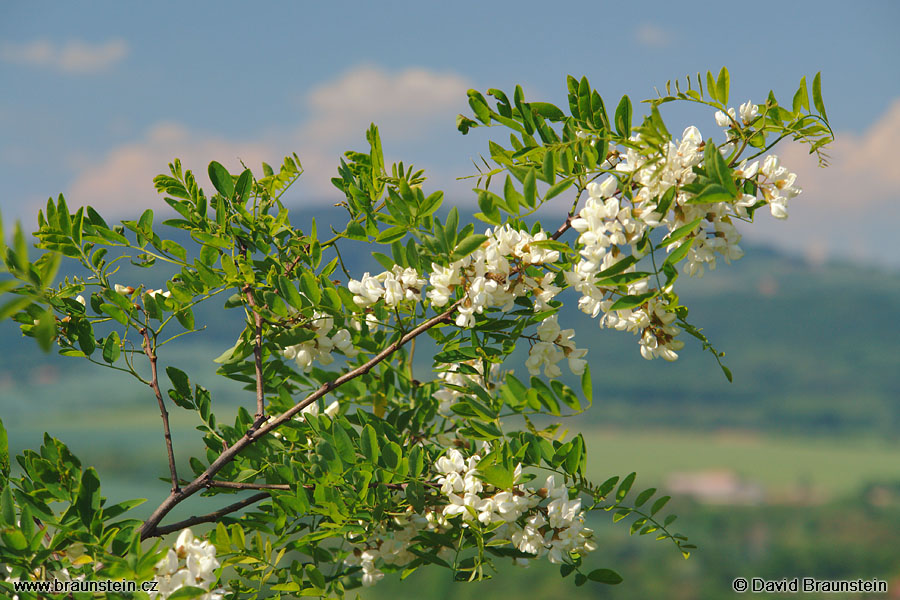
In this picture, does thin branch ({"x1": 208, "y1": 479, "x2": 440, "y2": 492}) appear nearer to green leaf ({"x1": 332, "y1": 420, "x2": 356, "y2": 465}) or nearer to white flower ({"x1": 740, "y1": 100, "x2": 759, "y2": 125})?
green leaf ({"x1": 332, "y1": 420, "x2": 356, "y2": 465})

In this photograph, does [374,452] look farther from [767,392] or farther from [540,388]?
[767,392]

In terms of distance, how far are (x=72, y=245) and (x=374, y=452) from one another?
0.37 m

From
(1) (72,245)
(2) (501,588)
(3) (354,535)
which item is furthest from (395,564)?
(2) (501,588)

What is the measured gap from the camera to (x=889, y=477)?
321 inches

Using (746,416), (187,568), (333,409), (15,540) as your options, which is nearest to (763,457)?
(746,416)

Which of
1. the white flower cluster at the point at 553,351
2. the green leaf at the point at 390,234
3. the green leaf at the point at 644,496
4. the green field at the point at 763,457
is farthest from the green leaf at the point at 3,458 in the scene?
the green field at the point at 763,457

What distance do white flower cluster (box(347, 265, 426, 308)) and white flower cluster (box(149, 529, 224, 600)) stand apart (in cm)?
26

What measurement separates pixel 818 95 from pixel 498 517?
0.48 meters

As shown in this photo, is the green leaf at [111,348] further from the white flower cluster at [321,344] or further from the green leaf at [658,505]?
the green leaf at [658,505]

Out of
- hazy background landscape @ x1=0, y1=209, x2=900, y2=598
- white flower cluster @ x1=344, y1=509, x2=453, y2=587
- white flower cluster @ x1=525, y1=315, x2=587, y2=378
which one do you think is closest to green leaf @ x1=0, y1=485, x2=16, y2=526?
white flower cluster @ x1=344, y1=509, x2=453, y2=587

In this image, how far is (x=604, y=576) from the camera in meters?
0.68

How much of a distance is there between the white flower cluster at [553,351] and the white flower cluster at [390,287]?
12 centimetres

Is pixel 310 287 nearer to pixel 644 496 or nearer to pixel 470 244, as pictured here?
pixel 470 244

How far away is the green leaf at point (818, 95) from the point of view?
22.7 inches
